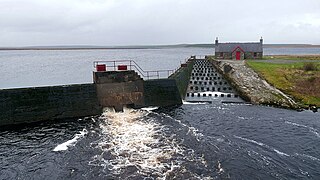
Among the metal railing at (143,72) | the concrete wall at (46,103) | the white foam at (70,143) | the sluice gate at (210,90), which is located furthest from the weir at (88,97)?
the white foam at (70,143)

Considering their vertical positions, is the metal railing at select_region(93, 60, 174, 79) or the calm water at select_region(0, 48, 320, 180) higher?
the metal railing at select_region(93, 60, 174, 79)

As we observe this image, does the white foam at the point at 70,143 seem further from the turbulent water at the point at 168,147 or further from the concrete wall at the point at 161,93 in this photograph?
the concrete wall at the point at 161,93

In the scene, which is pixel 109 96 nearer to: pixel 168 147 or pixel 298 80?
pixel 168 147

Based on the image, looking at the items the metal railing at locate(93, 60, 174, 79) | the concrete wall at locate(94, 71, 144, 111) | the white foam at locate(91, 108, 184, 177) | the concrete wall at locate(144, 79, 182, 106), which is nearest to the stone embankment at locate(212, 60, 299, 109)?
the concrete wall at locate(144, 79, 182, 106)

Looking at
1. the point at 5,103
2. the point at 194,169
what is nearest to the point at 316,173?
the point at 194,169

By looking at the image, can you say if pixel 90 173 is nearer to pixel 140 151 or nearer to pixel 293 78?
pixel 140 151

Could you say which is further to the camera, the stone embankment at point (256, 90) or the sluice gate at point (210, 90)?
the sluice gate at point (210, 90)

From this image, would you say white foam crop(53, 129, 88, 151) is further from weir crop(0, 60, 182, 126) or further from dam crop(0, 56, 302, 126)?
dam crop(0, 56, 302, 126)

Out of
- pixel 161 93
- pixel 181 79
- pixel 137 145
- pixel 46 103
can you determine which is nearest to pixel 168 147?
pixel 137 145

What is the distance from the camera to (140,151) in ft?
61.6

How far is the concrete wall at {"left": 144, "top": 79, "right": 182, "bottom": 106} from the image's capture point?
31969mm

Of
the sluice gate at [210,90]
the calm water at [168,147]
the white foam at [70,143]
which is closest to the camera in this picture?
the calm water at [168,147]

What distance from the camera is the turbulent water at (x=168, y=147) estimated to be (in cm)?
1605

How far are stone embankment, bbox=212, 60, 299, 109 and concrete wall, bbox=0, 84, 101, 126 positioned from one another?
19.2 meters
